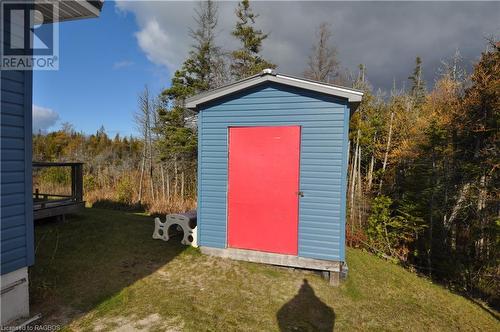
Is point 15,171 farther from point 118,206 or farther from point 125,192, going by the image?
point 125,192

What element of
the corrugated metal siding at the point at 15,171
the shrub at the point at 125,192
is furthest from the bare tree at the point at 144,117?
the corrugated metal siding at the point at 15,171

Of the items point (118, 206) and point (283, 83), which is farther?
point (118, 206)

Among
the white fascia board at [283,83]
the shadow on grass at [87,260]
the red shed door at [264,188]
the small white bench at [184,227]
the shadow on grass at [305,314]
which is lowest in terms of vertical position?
the shadow on grass at [305,314]

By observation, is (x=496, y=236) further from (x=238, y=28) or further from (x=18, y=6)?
(x=238, y=28)

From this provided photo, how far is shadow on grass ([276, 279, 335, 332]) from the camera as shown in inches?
128

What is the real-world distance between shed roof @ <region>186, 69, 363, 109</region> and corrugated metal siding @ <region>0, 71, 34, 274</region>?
2.50 metres

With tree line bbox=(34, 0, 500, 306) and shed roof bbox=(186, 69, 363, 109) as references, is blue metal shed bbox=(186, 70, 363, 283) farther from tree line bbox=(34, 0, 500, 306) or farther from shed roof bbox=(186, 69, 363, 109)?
tree line bbox=(34, 0, 500, 306)

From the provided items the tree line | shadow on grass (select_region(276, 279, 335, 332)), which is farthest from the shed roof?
the tree line

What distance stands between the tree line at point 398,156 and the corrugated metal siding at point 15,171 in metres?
6.08

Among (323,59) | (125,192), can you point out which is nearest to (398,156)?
(323,59)

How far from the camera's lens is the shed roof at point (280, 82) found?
4230mm

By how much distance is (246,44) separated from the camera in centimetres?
1302

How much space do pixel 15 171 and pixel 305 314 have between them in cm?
357

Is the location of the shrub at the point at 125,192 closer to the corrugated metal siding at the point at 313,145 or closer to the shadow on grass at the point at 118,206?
the shadow on grass at the point at 118,206
